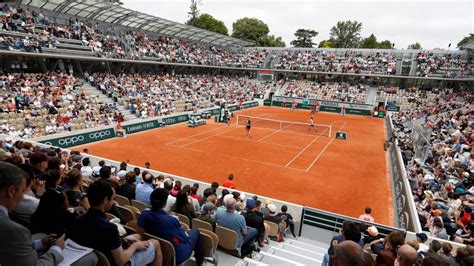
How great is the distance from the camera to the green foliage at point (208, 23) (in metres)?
83.4

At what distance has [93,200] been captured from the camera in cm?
346

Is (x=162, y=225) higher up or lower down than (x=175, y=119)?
higher up

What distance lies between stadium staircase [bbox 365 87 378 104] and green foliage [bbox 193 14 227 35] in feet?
159

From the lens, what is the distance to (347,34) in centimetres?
10431

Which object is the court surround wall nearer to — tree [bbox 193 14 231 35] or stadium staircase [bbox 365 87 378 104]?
stadium staircase [bbox 365 87 378 104]

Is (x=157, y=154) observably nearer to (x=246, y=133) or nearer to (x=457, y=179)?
(x=246, y=133)

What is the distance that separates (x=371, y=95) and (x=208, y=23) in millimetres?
52024

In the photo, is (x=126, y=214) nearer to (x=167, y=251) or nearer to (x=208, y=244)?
(x=208, y=244)

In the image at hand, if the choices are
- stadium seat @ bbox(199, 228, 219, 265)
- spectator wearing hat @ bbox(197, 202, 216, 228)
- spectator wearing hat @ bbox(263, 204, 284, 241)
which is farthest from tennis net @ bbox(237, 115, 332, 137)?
stadium seat @ bbox(199, 228, 219, 265)

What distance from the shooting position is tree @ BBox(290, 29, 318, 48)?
102m

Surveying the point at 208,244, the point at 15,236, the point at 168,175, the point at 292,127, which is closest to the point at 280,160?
the point at 168,175

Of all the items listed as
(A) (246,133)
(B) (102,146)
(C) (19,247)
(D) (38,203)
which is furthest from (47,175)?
(A) (246,133)

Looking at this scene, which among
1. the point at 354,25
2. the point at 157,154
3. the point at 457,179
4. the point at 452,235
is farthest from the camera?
the point at 354,25

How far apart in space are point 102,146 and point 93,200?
1949cm
